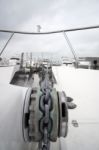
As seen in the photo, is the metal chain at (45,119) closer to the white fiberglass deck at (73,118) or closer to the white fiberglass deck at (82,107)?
the white fiberglass deck at (73,118)

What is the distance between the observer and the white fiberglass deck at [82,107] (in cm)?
123

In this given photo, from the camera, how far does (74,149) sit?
1163 mm

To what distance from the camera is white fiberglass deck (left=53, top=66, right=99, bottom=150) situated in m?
1.23

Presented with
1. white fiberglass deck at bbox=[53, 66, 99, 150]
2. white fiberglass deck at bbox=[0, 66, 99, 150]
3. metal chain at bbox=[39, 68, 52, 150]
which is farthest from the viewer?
white fiberglass deck at bbox=[53, 66, 99, 150]

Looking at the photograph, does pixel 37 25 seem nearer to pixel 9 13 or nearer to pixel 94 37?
pixel 9 13

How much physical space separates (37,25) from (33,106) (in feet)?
5.54

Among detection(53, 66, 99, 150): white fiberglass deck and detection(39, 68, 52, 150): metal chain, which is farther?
detection(53, 66, 99, 150): white fiberglass deck

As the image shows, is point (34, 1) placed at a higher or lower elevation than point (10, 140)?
higher

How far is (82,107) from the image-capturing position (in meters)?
1.65

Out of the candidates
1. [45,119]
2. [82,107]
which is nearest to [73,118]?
[82,107]

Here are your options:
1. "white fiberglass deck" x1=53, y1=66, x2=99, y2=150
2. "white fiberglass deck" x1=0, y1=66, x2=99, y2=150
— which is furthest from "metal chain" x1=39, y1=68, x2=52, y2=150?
"white fiberglass deck" x1=53, y1=66, x2=99, y2=150

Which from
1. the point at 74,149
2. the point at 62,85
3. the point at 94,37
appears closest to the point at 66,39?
the point at 94,37

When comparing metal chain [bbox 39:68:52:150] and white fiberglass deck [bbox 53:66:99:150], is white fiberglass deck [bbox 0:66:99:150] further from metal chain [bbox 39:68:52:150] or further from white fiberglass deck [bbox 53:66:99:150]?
metal chain [bbox 39:68:52:150]

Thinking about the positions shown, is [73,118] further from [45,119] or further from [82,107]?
[45,119]
